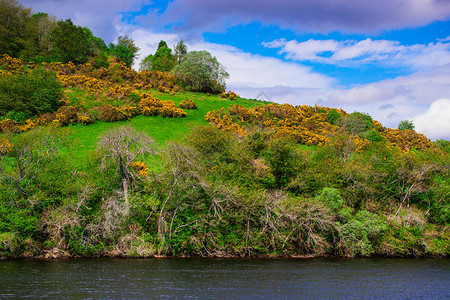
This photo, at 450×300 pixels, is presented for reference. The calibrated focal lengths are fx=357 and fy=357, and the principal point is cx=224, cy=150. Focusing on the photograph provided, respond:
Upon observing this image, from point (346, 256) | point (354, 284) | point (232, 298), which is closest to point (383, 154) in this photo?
point (346, 256)

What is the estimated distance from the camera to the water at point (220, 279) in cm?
2589

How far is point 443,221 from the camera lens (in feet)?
157

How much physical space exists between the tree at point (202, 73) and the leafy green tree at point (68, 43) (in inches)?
1271

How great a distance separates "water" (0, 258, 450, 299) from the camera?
25.9m

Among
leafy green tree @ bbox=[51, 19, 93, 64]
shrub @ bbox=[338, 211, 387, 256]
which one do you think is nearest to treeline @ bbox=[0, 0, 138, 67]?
leafy green tree @ bbox=[51, 19, 93, 64]

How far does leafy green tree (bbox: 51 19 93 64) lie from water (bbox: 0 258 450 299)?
9020 cm

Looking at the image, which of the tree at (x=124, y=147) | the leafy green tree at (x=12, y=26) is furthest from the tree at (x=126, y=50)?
the tree at (x=124, y=147)

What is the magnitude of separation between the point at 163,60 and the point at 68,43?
3849cm

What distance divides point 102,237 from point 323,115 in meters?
76.8

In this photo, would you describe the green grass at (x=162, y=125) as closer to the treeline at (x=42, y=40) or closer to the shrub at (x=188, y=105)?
the shrub at (x=188, y=105)

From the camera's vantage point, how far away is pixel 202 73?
109688 millimetres

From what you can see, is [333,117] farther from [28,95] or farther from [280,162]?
[28,95]

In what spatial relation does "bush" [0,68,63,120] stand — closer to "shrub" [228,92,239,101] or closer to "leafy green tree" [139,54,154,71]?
"shrub" [228,92,239,101]

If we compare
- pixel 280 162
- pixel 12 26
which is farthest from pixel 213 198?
pixel 12 26
